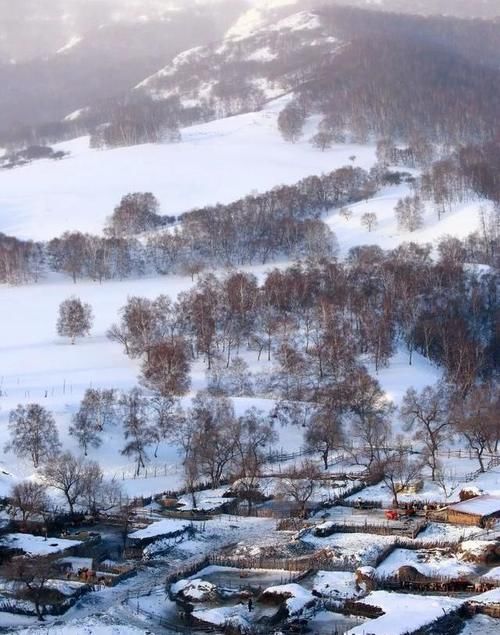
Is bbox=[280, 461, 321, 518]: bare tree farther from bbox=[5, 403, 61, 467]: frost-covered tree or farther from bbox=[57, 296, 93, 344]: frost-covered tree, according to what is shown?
bbox=[57, 296, 93, 344]: frost-covered tree

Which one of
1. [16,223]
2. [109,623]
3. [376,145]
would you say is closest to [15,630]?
[109,623]

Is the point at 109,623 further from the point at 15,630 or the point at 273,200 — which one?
the point at 273,200

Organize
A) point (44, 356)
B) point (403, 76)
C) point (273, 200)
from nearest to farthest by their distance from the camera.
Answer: point (44, 356)
point (273, 200)
point (403, 76)

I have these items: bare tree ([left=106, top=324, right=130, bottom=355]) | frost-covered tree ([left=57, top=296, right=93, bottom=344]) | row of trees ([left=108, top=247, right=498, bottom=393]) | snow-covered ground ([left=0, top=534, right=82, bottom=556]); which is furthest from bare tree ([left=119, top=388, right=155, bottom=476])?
frost-covered tree ([left=57, top=296, right=93, bottom=344])

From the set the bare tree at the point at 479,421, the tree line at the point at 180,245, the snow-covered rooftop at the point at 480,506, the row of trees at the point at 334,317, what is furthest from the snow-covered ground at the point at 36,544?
the tree line at the point at 180,245

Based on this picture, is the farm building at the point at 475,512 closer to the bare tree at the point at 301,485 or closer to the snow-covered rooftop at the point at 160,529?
the bare tree at the point at 301,485

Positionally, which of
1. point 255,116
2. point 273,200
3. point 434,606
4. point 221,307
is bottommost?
point 434,606

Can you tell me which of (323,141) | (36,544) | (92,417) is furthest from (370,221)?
(36,544)

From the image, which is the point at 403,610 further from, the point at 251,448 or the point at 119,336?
the point at 119,336
